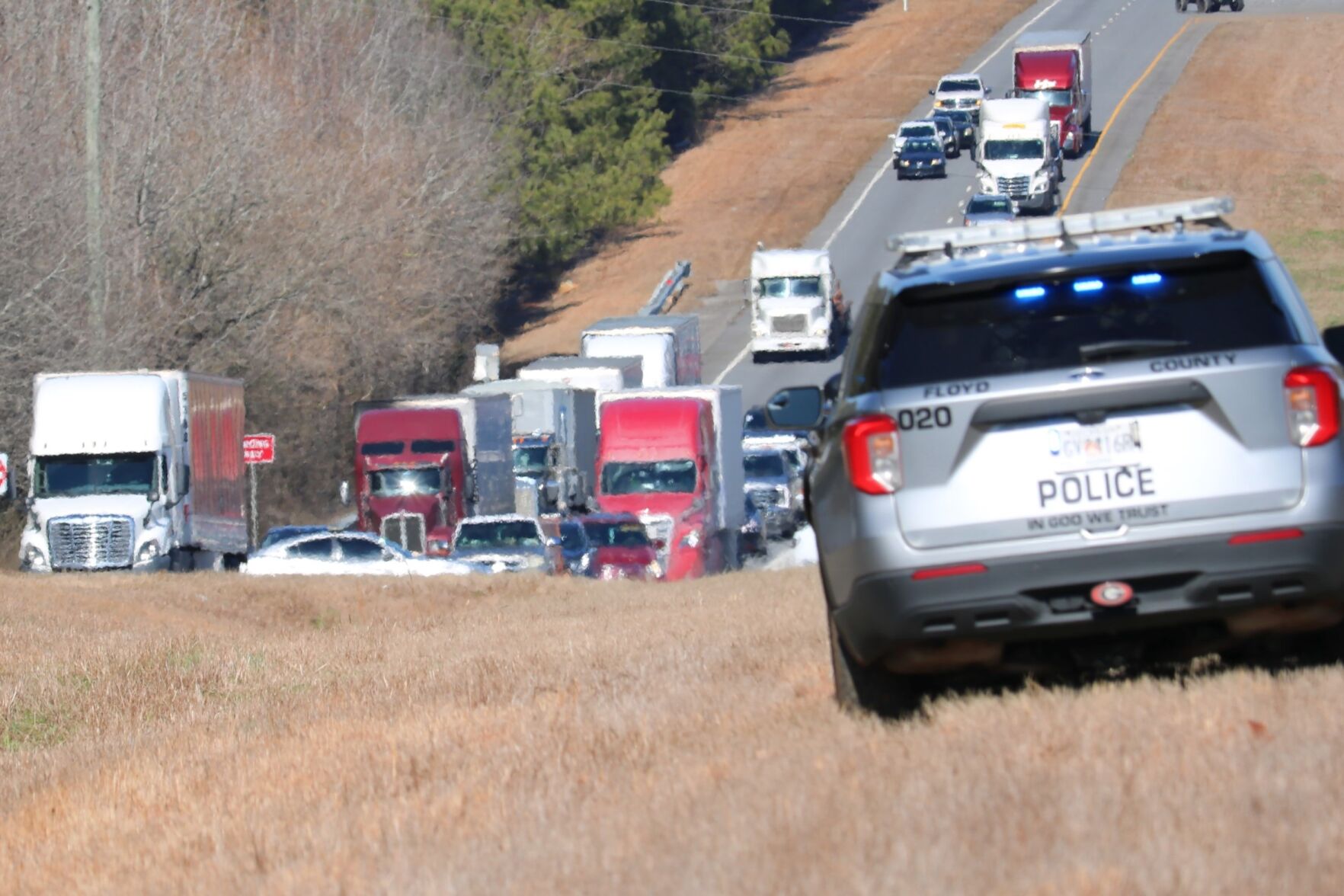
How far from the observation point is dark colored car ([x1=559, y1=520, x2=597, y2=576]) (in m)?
32.3

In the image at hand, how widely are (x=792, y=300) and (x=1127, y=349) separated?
52496 mm

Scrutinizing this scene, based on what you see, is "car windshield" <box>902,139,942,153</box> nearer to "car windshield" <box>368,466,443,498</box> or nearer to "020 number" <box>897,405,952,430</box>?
"car windshield" <box>368,466,443,498</box>

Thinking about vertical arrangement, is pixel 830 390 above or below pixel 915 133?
above

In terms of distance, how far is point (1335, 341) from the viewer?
8.12 meters

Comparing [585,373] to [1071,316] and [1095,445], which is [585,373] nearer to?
[1071,316]

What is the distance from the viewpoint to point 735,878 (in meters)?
5.71

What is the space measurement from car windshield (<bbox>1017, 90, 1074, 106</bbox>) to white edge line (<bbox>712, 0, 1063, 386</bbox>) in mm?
8617

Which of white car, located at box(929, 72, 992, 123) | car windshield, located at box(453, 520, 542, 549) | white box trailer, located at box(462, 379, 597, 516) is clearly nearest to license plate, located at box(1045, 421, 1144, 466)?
car windshield, located at box(453, 520, 542, 549)

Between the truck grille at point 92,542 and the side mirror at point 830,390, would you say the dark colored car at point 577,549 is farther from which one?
the side mirror at point 830,390

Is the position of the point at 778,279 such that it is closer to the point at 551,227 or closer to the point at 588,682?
the point at 551,227

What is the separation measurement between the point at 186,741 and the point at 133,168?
3573 centimetres

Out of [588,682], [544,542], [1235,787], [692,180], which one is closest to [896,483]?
[1235,787]

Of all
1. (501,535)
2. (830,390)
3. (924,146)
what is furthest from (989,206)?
(830,390)

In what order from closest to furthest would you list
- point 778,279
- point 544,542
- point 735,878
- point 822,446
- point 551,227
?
point 735,878, point 822,446, point 544,542, point 778,279, point 551,227
